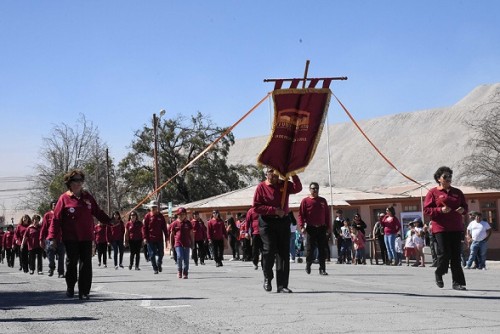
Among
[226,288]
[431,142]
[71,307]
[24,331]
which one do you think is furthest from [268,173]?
[431,142]

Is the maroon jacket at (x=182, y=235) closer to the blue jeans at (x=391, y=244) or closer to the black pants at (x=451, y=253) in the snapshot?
the black pants at (x=451, y=253)

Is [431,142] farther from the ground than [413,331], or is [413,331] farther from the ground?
[431,142]

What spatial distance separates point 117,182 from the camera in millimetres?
70812

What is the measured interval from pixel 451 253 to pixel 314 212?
16.0 feet

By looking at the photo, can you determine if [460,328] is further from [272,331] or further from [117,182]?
[117,182]

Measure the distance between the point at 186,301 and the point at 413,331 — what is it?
422cm

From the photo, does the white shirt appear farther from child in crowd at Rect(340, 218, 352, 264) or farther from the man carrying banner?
the man carrying banner

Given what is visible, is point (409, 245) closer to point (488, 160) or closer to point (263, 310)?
point (263, 310)

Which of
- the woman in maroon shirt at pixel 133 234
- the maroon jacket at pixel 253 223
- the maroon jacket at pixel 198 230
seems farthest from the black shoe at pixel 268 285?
the maroon jacket at pixel 198 230

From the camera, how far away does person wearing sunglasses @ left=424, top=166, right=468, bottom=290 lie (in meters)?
12.4

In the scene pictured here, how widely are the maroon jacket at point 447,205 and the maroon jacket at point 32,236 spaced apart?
579 inches

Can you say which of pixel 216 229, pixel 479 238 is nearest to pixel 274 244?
pixel 479 238

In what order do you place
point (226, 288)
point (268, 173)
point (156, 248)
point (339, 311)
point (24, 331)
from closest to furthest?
point (24, 331) → point (339, 311) → point (268, 173) → point (226, 288) → point (156, 248)

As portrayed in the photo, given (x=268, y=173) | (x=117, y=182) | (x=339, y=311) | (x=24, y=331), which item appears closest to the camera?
(x=24, y=331)
